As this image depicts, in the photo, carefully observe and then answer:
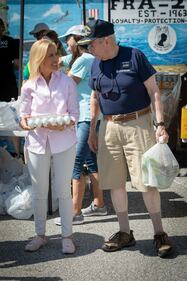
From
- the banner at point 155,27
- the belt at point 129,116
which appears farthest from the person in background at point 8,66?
the belt at point 129,116

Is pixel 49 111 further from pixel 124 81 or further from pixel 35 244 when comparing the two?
pixel 35 244

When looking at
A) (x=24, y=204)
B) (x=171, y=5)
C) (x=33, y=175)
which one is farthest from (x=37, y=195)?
(x=171, y=5)

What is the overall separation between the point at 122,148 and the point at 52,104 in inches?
25.5

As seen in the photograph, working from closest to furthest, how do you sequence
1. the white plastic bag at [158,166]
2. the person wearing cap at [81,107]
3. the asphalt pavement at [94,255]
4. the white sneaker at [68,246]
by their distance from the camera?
1. the asphalt pavement at [94,255]
2. the white plastic bag at [158,166]
3. the white sneaker at [68,246]
4. the person wearing cap at [81,107]

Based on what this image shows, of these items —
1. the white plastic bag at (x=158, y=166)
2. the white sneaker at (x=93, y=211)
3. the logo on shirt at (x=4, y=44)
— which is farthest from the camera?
the logo on shirt at (x=4, y=44)

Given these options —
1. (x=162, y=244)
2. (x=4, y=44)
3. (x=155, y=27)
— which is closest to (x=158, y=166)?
(x=162, y=244)

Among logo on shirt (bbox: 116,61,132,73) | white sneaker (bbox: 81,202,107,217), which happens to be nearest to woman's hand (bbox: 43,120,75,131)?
logo on shirt (bbox: 116,61,132,73)

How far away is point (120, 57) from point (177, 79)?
3.32 m

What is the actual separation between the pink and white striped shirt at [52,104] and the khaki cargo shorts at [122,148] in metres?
0.28

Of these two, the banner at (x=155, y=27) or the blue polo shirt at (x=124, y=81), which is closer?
the blue polo shirt at (x=124, y=81)

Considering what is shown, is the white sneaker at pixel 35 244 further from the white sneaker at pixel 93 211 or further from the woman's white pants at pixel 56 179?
the white sneaker at pixel 93 211

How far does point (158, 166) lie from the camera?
407 centimetres

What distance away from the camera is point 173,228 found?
193 inches

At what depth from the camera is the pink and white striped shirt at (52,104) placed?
13.8 ft
